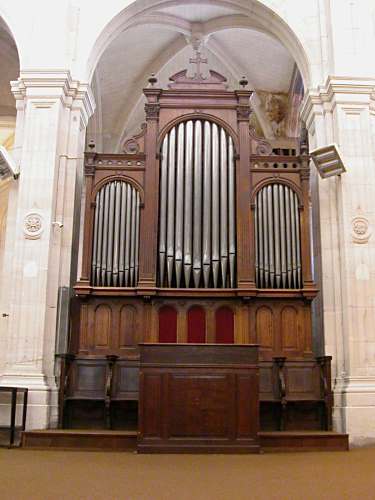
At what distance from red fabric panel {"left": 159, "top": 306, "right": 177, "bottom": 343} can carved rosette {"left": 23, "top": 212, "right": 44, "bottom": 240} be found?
7.21 feet

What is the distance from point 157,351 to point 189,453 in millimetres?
1237

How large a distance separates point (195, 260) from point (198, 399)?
281 centimetres

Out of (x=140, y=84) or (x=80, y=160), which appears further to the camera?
(x=140, y=84)

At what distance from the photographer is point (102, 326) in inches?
360

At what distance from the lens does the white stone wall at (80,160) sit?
28.0 feet

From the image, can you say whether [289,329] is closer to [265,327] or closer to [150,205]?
[265,327]

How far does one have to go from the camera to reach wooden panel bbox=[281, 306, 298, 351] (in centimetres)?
911

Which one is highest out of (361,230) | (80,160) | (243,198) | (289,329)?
(80,160)

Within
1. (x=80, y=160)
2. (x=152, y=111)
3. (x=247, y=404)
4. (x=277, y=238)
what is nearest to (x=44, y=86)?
(x=80, y=160)

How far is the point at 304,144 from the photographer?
10.0 metres

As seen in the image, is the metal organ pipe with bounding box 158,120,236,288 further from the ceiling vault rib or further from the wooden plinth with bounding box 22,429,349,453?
the ceiling vault rib

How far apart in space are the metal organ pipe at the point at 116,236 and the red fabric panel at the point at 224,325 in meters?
1.42

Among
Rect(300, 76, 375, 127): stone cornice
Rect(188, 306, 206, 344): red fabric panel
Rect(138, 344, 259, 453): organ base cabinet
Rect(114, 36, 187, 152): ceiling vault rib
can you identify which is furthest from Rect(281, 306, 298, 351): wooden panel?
Rect(114, 36, 187, 152): ceiling vault rib

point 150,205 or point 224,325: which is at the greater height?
point 150,205
